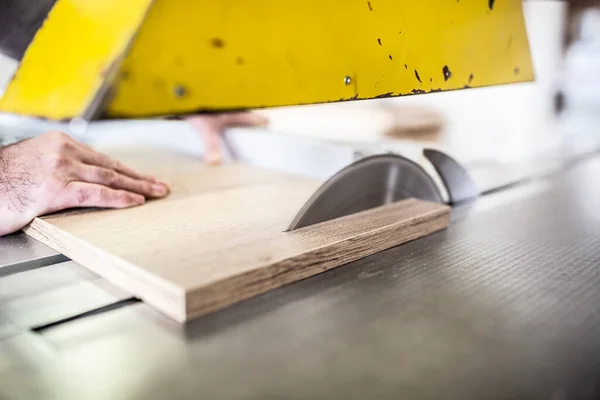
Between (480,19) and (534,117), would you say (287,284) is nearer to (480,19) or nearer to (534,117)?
(480,19)

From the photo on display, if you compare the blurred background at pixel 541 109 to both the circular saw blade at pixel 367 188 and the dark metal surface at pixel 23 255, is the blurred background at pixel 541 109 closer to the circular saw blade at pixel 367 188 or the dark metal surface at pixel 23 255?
the circular saw blade at pixel 367 188

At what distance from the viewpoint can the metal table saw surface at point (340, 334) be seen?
1.94 ft

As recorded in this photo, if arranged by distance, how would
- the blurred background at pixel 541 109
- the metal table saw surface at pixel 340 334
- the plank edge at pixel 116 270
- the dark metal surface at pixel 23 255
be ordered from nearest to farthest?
the metal table saw surface at pixel 340 334 < the plank edge at pixel 116 270 < the dark metal surface at pixel 23 255 < the blurred background at pixel 541 109

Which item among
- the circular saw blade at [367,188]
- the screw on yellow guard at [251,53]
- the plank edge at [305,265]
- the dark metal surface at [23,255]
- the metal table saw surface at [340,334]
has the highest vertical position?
the screw on yellow guard at [251,53]

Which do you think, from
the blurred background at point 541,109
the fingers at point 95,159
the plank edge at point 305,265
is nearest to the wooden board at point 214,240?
the plank edge at point 305,265

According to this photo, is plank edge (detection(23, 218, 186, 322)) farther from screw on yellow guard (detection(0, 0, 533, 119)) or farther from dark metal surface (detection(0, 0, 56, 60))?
dark metal surface (detection(0, 0, 56, 60))

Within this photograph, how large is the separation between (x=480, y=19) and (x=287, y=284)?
694 millimetres

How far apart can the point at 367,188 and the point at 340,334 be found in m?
0.50

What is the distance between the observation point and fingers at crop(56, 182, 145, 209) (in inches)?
43.4

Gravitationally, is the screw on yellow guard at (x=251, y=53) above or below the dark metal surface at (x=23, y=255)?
above

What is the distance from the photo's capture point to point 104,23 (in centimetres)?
75

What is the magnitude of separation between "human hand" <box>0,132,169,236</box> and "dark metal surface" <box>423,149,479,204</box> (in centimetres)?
72

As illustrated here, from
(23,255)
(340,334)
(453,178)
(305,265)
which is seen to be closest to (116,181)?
(23,255)

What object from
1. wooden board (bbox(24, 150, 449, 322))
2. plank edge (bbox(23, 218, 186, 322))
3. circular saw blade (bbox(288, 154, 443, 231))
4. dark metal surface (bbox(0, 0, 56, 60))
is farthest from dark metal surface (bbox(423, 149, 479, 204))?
dark metal surface (bbox(0, 0, 56, 60))
